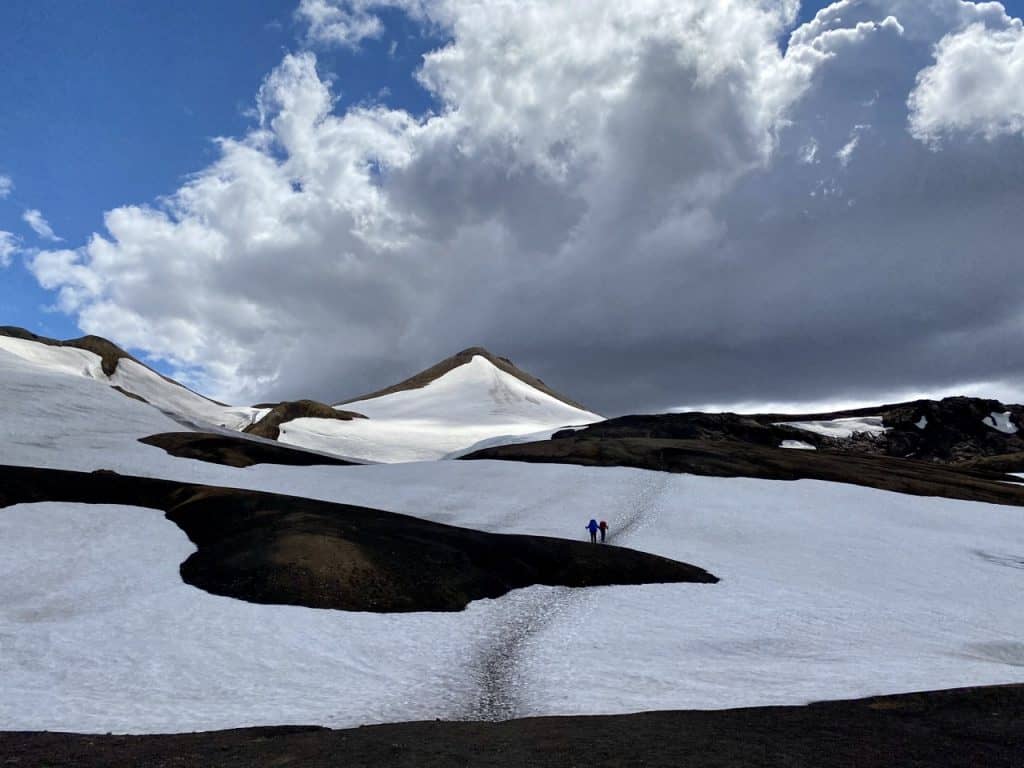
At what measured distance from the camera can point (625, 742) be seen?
1173 cm

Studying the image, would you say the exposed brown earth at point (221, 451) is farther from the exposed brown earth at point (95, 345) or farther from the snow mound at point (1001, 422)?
the snow mound at point (1001, 422)

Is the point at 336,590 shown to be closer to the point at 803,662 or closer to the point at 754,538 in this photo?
the point at 803,662

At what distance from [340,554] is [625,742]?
59.6 feet

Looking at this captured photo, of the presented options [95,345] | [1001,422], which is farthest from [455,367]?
[1001,422]

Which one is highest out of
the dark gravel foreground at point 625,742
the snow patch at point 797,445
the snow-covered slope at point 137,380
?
the snow-covered slope at point 137,380

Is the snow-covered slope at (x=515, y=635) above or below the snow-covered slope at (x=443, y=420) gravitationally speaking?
below

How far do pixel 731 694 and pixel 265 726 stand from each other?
10686 mm

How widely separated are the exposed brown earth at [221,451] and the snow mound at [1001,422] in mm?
121088

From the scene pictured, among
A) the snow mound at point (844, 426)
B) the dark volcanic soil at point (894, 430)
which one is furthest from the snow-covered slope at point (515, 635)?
the snow mound at point (844, 426)

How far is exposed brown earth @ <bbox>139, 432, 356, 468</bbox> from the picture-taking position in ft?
183

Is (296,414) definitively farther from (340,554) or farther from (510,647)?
(510,647)

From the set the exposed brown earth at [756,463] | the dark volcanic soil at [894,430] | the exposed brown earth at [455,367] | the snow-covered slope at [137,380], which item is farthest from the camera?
the exposed brown earth at [455,367]

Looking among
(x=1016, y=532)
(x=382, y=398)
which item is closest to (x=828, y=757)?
(x=1016, y=532)

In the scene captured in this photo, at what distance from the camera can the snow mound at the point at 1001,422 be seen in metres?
123
